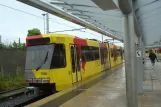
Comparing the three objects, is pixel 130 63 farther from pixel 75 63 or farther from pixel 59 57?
pixel 75 63

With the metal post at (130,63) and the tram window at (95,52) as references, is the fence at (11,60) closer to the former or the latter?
the tram window at (95,52)

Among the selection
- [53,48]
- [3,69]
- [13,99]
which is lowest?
[13,99]

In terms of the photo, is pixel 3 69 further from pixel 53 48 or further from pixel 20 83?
pixel 53 48

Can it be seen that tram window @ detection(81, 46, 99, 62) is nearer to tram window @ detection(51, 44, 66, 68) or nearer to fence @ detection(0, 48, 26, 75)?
tram window @ detection(51, 44, 66, 68)

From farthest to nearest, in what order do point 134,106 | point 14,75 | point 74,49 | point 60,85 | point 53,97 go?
point 14,75, point 74,49, point 60,85, point 53,97, point 134,106

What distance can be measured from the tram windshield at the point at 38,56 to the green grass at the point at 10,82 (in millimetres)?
3297

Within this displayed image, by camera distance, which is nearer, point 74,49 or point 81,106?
point 81,106

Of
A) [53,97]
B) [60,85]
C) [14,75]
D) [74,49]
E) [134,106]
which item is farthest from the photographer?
Answer: [14,75]

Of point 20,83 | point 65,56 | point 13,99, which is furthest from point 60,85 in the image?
point 20,83

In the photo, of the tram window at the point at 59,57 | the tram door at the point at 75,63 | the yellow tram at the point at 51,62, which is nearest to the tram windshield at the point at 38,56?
the yellow tram at the point at 51,62

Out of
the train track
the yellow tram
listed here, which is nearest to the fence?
the train track

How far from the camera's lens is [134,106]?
7172mm

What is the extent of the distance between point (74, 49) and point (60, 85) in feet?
9.11

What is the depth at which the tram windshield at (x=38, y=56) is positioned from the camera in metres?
12.9
